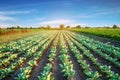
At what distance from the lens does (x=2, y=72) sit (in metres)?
7.09

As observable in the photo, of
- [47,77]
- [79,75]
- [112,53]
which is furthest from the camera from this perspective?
[112,53]

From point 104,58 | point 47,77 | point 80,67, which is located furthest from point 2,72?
point 104,58

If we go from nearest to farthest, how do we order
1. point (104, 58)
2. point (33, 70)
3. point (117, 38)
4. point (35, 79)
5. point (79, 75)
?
point (35, 79), point (79, 75), point (33, 70), point (104, 58), point (117, 38)

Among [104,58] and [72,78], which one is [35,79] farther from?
[104,58]

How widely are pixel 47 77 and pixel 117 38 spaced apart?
16.2 m

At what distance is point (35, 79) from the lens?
6938 mm

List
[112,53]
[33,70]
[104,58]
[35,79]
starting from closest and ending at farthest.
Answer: [35,79]
[33,70]
[104,58]
[112,53]

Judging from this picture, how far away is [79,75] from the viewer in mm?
7418

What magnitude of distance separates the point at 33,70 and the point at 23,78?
1.92m

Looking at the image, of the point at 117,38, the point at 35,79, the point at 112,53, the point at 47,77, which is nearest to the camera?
the point at 47,77

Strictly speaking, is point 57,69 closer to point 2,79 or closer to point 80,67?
point 80,67

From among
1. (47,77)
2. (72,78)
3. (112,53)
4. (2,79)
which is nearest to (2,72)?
(2,79)

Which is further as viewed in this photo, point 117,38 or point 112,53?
point 117,38

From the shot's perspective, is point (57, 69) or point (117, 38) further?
point (117, 38)
